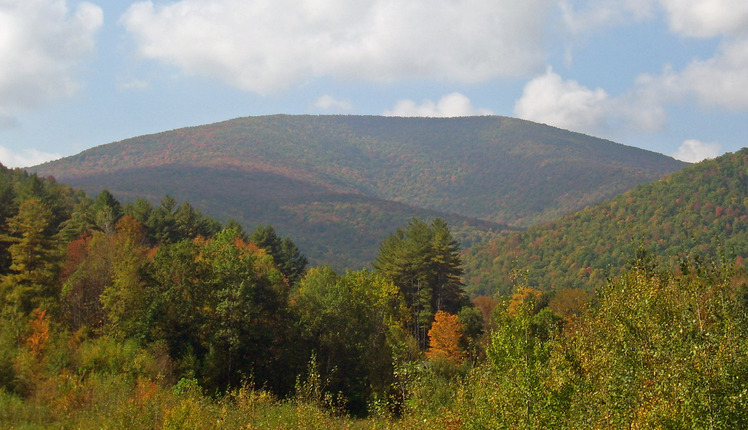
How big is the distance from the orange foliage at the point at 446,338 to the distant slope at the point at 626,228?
176 ft

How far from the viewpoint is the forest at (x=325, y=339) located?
14125 millimetres

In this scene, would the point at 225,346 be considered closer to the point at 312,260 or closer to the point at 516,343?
the point at 516,343

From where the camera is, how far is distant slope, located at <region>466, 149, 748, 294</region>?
384 ft

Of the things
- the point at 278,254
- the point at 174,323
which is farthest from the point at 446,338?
the point at 278,254

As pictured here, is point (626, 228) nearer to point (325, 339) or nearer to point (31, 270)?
point (325, 339)

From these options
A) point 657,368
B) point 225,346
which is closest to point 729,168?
point 225,346

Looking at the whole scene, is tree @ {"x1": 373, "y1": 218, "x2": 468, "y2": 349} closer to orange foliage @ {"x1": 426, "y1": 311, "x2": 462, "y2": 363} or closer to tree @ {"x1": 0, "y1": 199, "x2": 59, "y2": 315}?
orange foliage @ {"x1": 426, "y1": 311, "x2": 462, "y2": 363}

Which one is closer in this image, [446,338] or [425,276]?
[446,338]

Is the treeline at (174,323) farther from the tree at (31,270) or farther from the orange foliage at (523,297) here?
the orange foliage at (523,297)

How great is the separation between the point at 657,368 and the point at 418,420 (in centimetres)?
630

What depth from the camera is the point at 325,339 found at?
43281 millimetres

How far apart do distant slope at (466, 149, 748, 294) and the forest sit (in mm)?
50958

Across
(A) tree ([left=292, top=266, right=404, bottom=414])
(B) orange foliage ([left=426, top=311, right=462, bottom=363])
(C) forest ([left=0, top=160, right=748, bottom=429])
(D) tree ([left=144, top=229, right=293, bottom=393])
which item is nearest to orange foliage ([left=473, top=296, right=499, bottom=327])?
(C) forest ([left=0, top=160, right=748, bottom=429])

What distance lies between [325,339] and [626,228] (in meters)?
99.1
